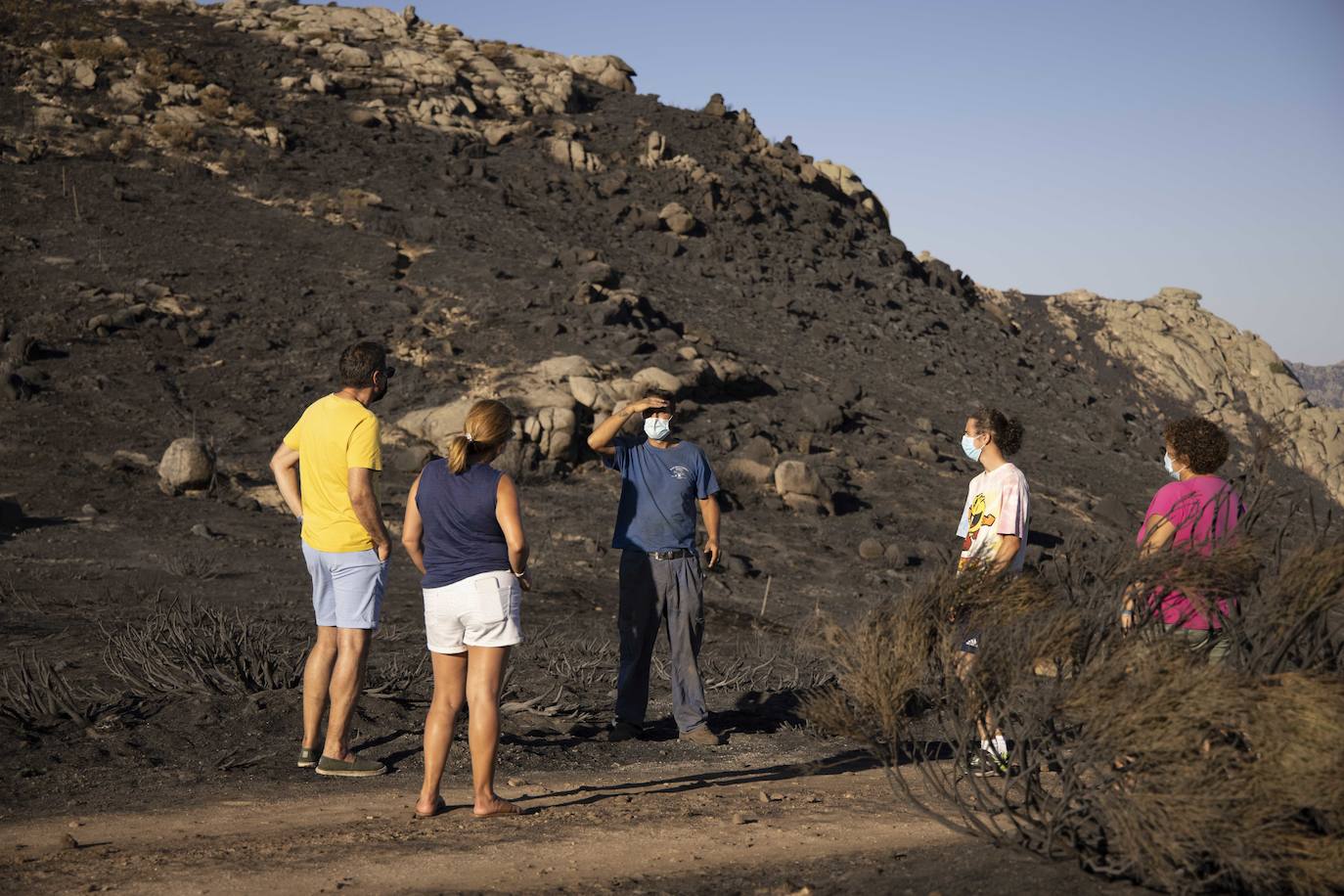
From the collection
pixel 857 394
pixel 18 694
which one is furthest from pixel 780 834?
pixel 857 394

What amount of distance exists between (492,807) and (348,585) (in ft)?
3.87

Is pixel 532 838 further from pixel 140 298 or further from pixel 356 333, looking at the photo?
pixel 140 298

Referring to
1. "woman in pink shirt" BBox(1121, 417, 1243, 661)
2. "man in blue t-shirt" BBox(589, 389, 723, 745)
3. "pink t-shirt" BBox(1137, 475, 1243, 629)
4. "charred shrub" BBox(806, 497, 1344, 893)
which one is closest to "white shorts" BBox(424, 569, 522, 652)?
"charred shrub" BBox(806, 497, 1344, 893)

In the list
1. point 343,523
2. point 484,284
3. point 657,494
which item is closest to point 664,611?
point 657,494

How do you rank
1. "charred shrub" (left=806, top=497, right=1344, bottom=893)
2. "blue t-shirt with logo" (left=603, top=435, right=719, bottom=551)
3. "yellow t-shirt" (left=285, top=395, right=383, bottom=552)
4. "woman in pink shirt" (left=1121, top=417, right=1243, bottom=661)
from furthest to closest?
"blue t-shirt with logo" (left=603, top=435, right=719, bottom=551) < "yellow t-shirt" (left=285, top=395, right=383, bottom=552) < "woman in pink shirt" (left=1121, top=417, right=1243, bottom=661) < "charred shrub" (left=806, top=497, right=1344, bottom=893)

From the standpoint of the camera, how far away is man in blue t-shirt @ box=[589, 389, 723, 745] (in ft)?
21.4

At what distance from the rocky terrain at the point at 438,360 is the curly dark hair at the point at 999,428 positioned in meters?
1.41

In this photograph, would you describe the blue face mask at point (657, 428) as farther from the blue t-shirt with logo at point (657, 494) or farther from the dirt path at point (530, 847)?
the dirt path at point (530, 847)

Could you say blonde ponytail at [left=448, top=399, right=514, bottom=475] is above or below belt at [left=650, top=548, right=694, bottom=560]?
above

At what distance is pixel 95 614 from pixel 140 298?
13195 mm

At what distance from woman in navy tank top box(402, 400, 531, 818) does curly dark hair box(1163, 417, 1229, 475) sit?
8.63 feet

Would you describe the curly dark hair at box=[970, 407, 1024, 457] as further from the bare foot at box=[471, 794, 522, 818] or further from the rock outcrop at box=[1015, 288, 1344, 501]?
the rock outcrop at box=[1015, 288, 1344, 501]

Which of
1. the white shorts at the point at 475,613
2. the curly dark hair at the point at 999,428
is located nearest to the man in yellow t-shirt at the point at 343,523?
the white shorts at the point at 475,613

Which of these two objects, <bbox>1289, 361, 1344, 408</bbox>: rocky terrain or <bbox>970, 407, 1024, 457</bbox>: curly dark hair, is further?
<bbox>1289, 361, 1344, 408</bbox>: rocky terrain
